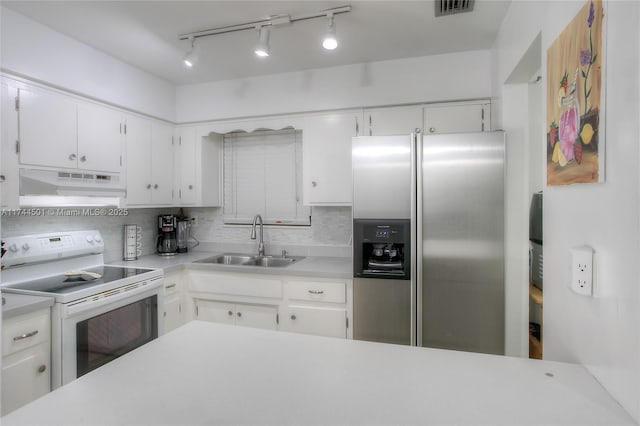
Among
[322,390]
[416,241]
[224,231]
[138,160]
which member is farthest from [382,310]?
[138,160]

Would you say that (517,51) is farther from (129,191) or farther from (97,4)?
(129,191)

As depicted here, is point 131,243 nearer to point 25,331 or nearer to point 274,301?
point 25,331

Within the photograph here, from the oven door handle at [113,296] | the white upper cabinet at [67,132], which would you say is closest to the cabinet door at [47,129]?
the white upper cabinet at [67,132]

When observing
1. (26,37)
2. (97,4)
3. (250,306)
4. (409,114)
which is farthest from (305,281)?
(26,37)

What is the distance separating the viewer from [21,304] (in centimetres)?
168

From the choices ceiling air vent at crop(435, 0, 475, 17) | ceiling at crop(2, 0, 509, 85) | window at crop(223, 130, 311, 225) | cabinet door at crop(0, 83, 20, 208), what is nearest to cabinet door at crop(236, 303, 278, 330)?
window at crop(223, 130, 311, 225)

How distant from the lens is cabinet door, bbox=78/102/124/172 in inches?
91.6

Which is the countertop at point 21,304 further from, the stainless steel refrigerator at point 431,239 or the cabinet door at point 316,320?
the stainless steel refrigerator at point 431,239

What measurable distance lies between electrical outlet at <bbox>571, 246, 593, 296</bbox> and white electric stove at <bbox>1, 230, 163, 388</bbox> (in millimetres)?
2323

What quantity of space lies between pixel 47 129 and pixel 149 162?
0.83 meters

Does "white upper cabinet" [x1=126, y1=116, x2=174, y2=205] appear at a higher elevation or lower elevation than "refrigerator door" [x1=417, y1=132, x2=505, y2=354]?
higher

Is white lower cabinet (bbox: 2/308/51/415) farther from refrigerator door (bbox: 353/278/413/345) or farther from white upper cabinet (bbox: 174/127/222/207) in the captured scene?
refrigerator door (bbox: 353/278/413/345)

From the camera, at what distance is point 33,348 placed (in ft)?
5.67

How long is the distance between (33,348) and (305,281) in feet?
5.25
